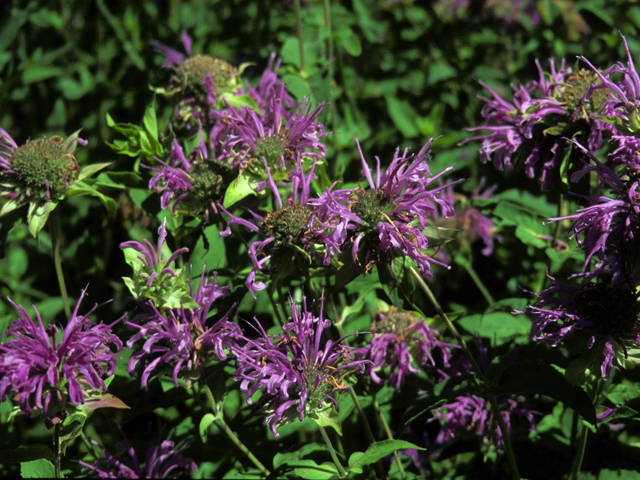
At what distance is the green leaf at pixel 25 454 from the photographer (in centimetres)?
137

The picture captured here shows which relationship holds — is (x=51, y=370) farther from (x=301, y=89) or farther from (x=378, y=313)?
(x=301, y=89)

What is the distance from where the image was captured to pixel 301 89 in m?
2.11

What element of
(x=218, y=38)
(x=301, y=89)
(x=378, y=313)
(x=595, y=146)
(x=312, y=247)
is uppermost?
(x=218, y=38)

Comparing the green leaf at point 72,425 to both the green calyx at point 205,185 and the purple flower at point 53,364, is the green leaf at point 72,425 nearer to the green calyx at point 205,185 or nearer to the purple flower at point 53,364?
the purple flower at point 53,364

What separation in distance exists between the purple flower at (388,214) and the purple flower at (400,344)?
1.20 ft

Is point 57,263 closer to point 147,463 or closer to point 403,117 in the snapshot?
point 147,463

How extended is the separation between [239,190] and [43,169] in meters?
0.57

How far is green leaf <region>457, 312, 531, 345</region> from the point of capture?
1862 millimetres

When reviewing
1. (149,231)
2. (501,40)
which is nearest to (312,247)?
(149,231)

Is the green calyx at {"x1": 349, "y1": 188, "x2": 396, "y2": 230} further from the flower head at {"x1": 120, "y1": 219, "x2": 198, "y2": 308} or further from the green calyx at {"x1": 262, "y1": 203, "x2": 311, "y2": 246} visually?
the flower head at {"x1": 120, "y1": 219, "x2": 198, "y2": 308}

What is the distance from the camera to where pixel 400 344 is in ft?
5.52

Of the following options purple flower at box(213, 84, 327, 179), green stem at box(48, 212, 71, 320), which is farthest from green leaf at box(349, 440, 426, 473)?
green stem at box(48, 212, 71, 320)

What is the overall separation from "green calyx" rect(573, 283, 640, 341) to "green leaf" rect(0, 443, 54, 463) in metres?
1.31

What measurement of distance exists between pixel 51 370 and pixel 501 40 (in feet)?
9.81
